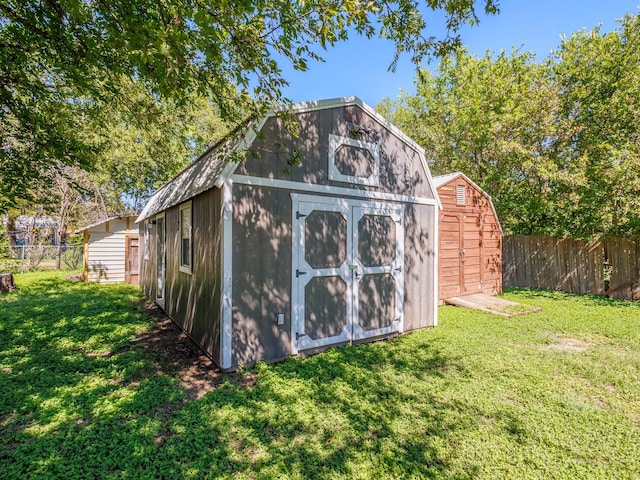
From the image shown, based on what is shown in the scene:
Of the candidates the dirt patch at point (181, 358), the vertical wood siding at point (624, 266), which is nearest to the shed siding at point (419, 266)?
the dirt patch at point (181, 358)

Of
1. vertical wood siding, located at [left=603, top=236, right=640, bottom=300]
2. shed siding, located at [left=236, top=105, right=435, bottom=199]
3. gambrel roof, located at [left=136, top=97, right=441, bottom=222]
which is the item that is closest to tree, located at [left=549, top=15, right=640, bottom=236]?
vertical wood siding, located at [left=603, top=236, right=640, bottom=300]

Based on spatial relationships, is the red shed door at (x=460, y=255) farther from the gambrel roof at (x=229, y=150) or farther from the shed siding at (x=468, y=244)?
the gambrel roof at (x=229, y=150)

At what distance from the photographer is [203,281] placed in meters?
4.53

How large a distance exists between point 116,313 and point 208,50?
6321 millimetres

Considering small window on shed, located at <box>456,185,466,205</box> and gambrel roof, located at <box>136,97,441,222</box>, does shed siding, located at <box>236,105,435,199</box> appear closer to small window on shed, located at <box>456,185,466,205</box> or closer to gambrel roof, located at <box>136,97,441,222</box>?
gambrel roof, located at <box>136,97,441,222</box>

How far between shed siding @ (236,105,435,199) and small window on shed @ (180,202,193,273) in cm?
186

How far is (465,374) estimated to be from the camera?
3869 millimetres

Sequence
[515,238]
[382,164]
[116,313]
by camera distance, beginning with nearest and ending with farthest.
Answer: [382,164]
[116,313]
[515,238]

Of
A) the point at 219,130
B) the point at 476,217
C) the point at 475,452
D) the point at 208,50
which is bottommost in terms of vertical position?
the point at 475,452

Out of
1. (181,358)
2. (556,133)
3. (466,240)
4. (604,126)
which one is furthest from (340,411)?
(556,133)

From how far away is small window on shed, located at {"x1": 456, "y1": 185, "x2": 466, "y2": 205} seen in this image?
27.2 ft

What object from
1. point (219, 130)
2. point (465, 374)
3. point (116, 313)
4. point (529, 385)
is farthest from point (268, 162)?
point (219, 130)

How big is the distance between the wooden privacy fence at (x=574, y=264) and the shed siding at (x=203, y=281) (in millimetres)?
10064

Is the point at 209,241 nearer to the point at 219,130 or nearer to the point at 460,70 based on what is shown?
the point at 460,70
